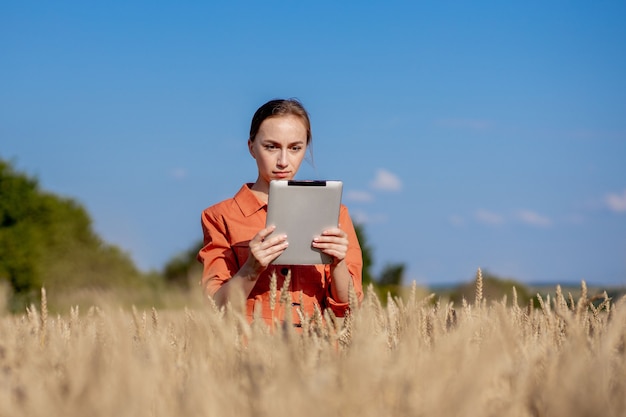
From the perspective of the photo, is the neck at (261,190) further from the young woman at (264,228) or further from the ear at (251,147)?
the ear at (251,147)

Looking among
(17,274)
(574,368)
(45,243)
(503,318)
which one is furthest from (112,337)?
(45,243)

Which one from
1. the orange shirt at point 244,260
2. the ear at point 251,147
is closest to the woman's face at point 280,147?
the ear at point 251,147

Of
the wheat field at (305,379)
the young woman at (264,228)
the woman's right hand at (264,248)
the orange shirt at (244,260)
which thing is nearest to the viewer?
the wheat field at (305,379)

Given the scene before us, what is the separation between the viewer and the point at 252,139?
12.9 feet

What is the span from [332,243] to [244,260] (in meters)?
0.60

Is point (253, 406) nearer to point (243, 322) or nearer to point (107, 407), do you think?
point (107, 407)

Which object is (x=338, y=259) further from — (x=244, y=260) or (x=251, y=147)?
(x=251, y=147)

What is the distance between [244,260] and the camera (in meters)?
3.81

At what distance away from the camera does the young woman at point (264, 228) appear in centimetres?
359

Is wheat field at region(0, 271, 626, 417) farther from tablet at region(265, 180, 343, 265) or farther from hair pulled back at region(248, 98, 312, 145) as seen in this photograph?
hair pulled back at region(248, 98, 312, 145)

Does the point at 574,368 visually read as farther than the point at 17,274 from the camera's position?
No

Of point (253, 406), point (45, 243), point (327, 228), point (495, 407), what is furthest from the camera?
point (45, 243)

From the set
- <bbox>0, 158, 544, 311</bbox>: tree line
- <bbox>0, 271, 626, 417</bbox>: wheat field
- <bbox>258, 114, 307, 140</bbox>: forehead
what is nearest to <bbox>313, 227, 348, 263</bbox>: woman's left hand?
<bbox>258, 114, 307, 140</bbox>: forehead

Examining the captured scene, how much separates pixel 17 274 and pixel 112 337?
93.8 ft
